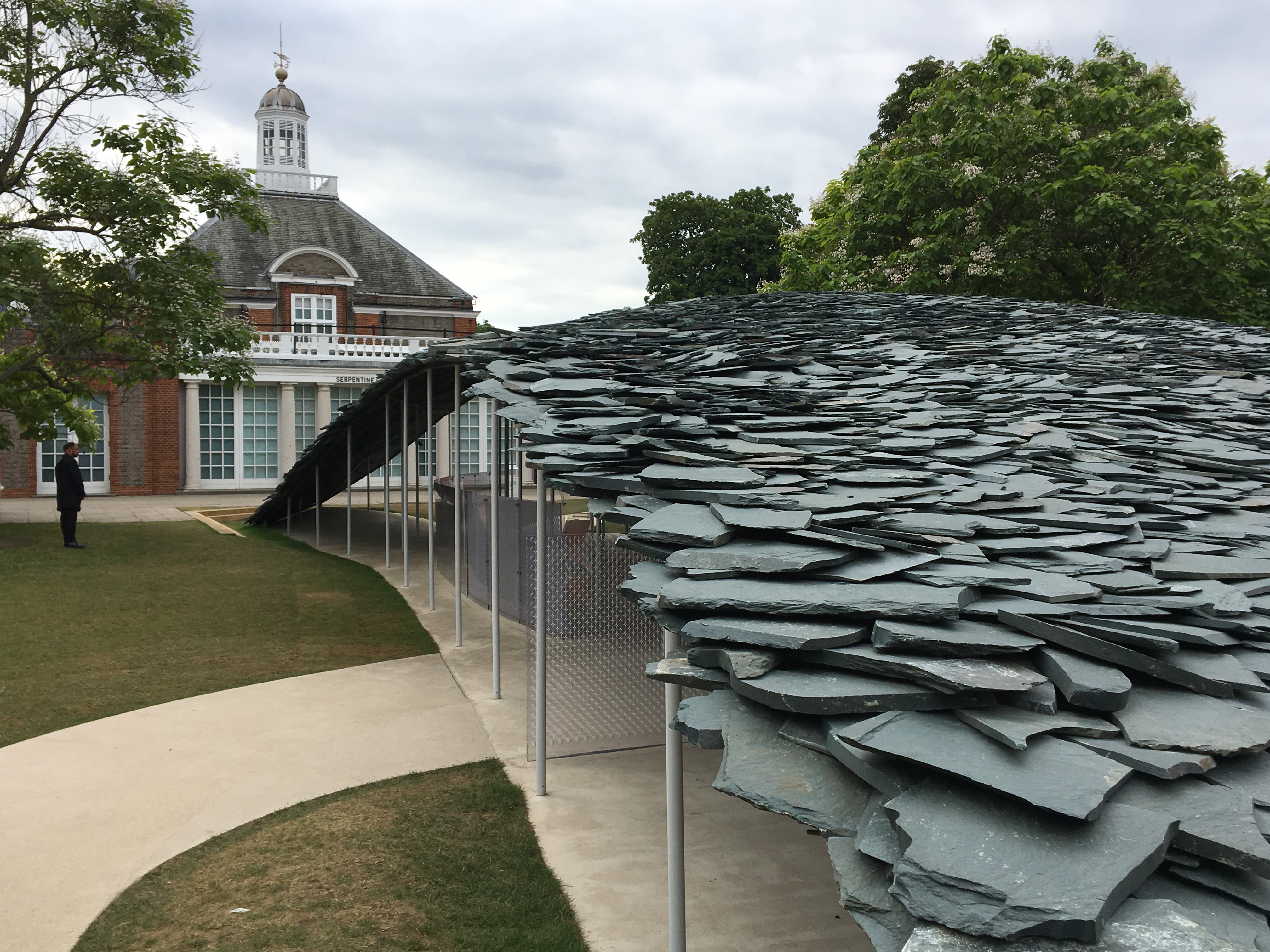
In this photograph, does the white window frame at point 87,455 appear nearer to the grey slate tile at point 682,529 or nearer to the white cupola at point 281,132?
the white cupola at point 281,132

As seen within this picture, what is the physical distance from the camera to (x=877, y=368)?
6883 millimetres

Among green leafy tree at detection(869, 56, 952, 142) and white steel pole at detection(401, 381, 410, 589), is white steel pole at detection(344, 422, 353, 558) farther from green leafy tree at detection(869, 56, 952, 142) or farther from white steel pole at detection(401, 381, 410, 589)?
green leafy tree at detection(869, 56, 952, 142)

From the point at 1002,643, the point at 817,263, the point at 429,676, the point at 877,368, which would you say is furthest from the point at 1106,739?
the point at 817,263

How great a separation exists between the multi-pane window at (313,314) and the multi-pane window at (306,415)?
7.99 ft

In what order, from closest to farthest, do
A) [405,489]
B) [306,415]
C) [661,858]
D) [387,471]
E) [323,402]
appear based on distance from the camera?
[661,858] → [405,489] → [387,471] → [323,402] → [306,415]

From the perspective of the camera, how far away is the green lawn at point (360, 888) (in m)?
4.70

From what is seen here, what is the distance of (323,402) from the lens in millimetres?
31203

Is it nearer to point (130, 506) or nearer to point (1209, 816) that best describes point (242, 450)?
point (130, 506)

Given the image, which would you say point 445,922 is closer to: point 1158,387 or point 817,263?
point 1158,387

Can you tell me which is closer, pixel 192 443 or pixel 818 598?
pixel 818 598

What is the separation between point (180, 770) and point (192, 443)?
83.7ft

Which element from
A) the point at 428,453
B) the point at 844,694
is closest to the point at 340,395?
the point at 428,453

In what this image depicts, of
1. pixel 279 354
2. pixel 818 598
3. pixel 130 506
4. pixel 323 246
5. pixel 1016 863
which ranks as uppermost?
pixel 323 246

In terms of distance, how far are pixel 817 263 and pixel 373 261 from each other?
67.8 feet
